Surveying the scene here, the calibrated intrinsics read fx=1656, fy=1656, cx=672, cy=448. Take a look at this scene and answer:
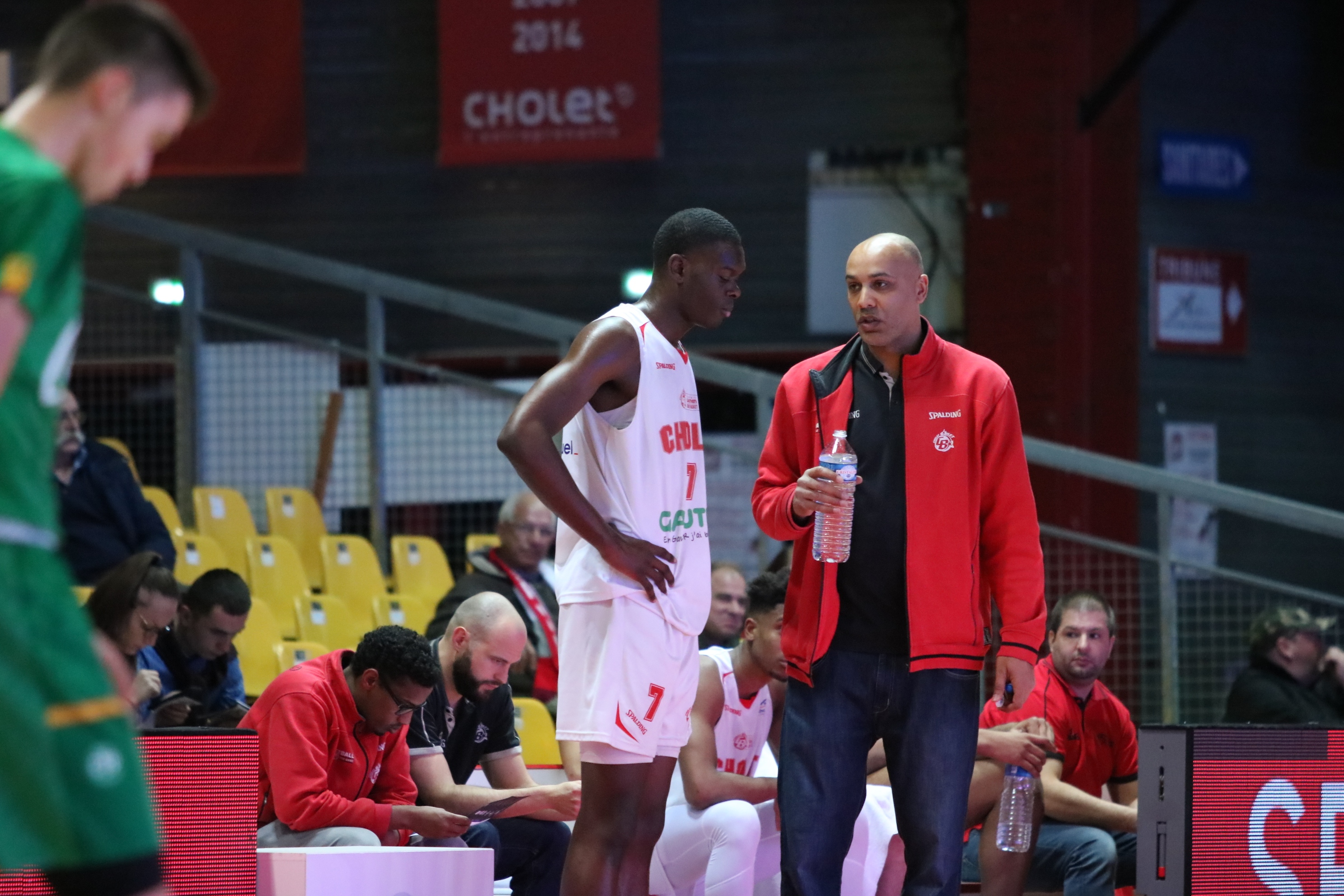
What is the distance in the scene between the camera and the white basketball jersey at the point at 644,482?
3.92 m

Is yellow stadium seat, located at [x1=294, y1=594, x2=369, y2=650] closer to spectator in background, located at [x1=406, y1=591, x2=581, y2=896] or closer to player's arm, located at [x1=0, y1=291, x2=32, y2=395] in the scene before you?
spectator in background, located at [x1=406, y1=591, x2=581, y2=896]

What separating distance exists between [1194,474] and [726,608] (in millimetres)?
4929

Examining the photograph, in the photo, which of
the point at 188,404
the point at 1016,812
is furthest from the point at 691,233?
the point at 188,404

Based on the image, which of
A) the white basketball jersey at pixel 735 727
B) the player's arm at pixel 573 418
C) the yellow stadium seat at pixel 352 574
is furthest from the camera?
the yellow stadium seat at pixel 352 574

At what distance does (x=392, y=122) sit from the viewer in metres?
12.1

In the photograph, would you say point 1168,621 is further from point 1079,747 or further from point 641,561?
point 641,561

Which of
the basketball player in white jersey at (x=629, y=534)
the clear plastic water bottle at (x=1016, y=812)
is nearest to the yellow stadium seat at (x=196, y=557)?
the clear plastic water bottle at (x=1016, y=812)

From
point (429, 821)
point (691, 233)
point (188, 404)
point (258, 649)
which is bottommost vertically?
point (429, 821)

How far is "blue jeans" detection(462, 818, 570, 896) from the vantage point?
5.59m

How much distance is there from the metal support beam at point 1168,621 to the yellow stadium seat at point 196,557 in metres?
4.40

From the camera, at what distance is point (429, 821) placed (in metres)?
4.98

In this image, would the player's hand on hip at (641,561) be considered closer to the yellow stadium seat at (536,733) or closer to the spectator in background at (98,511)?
the yellow stadium seat at (536,733)

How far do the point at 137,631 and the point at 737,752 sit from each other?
2.19 m

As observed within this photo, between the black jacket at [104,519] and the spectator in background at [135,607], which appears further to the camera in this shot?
Answer: the black jacket at [104,519]
